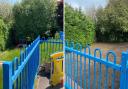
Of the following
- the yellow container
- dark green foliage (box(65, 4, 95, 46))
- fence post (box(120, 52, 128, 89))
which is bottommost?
the yellow container

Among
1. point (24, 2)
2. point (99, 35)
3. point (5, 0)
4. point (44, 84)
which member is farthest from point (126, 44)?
point (5, 0)

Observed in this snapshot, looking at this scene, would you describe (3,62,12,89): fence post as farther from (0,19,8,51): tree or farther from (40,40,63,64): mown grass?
(0,19,8,51): tree

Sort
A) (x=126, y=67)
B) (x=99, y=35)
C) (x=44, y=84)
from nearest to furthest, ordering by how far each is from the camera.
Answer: (x=126, y=67)
(x=99, y=35)
(x=44, y=84)

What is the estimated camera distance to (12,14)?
691 cm

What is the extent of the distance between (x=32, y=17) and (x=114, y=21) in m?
5.44

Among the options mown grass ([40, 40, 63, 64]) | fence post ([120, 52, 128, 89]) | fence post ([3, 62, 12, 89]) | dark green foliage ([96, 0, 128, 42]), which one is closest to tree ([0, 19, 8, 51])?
mown grass ([40, 40, 63, 64])

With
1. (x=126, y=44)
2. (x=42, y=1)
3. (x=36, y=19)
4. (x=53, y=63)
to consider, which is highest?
(x=42, y=1)

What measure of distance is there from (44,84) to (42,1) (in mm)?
4465

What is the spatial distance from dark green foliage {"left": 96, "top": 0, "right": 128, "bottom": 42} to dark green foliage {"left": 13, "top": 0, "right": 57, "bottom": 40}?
4.59 metres

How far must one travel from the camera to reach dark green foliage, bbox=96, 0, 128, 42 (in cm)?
142

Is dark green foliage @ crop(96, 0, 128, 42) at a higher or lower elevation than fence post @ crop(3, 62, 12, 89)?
higher

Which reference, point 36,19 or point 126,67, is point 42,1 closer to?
point 36,19

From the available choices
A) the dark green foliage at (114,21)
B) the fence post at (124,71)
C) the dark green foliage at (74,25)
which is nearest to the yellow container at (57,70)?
the dark green foliage at (74,25)

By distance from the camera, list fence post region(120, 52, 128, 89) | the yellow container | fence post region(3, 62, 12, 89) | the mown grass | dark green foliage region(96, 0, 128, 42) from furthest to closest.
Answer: the mown grass → the yellow container → dark green foliage region(96, 0, 128, 42) → fence post region(120, 52, 128, 89) → fence post region(3, 62, 12, 89)
